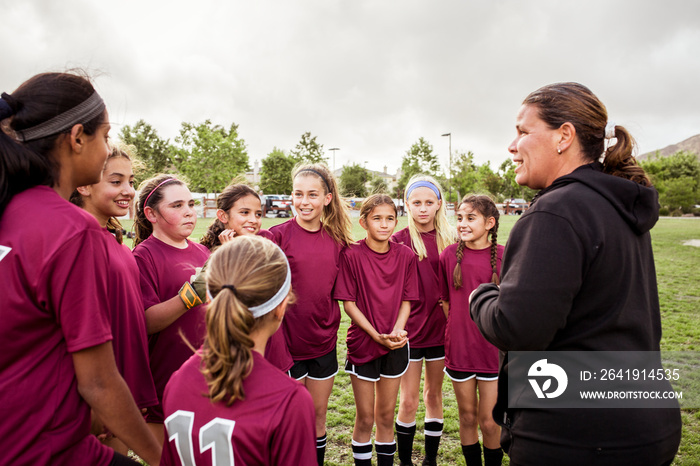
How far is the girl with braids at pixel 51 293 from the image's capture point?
1.44m

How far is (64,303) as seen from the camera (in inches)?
58.2

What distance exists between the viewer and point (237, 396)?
4.83 ft

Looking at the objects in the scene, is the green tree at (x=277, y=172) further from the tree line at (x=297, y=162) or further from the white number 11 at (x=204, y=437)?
the white number 11 at (x=204, y=437)

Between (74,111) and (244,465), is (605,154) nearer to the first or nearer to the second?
(244,465)

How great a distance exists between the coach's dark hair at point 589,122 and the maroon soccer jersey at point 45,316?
2.00 metres

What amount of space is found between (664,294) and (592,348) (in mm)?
10865

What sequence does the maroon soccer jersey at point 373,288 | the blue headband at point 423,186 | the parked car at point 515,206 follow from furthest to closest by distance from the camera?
the parked car at point 515,206 < the blue headband at point 423,186 < the maroon soccer jersey at point 373,288

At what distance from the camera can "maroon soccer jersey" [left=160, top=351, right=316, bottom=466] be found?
1469 mm

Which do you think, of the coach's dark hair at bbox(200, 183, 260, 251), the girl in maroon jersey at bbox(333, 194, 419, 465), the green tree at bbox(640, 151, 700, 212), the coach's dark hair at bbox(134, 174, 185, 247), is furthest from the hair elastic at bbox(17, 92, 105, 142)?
the green tree at bbox(640, 151, 700, 212)

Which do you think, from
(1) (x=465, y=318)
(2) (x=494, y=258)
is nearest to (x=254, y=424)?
(1) (x=465, y=318)

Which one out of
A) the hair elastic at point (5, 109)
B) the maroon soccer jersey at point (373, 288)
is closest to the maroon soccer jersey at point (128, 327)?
the hair elastic at point (5, 109)

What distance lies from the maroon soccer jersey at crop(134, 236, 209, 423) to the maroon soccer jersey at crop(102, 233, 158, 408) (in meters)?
0.36

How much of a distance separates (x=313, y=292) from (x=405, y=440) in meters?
1.58

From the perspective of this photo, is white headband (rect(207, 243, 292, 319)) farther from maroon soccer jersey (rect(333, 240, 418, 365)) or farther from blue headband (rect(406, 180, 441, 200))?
blue headband (rect(406, 180, 441, 200))
